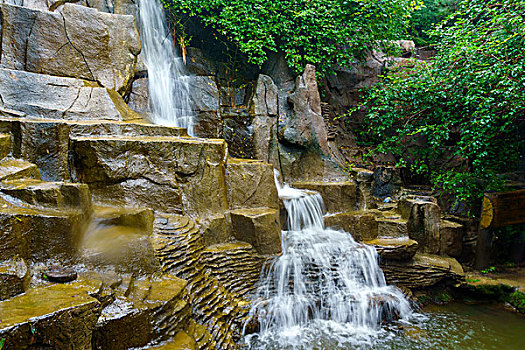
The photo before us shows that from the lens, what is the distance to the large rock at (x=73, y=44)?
6047 millimetres

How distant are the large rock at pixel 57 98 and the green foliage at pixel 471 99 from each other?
698cm

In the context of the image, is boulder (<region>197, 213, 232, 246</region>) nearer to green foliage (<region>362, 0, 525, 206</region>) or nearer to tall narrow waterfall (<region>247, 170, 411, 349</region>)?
tall narrow waterfall (<region>247, 170, 411, 349</region>)

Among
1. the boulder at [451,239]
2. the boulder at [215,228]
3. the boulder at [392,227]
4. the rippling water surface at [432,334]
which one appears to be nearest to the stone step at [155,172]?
the boulder at [215,228]

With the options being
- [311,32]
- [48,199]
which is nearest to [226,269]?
[48,199]

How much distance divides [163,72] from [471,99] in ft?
26.3

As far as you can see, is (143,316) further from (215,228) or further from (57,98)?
(57,98)

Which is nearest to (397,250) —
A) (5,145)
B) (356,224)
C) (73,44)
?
(356,224)

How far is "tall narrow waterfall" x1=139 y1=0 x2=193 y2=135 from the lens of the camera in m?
8.20

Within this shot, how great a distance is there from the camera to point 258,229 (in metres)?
5.37

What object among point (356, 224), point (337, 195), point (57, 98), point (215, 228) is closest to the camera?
point (215, 228)

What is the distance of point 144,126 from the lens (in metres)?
5.46

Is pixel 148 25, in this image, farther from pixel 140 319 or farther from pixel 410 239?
pixel 410 239

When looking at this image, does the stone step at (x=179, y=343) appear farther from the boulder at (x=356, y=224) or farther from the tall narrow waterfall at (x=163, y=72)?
the tall narrow waterfall at (x=163, y=72)

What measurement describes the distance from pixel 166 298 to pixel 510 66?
7.59 meters
